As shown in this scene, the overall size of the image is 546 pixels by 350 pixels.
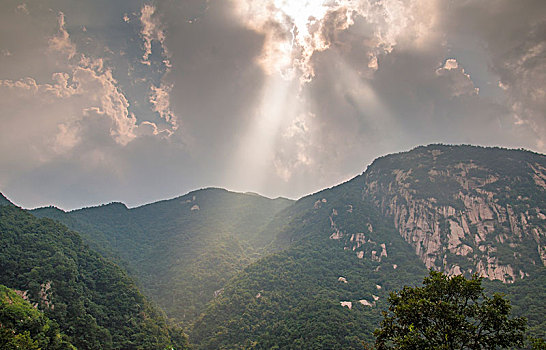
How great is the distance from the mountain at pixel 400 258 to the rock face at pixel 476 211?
461 mm

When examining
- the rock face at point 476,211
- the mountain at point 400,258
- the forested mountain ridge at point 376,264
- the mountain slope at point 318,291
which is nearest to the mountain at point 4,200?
the forested mountain ridge at point 376,264

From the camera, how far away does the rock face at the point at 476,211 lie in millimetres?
131625

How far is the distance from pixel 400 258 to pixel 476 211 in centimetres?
4761

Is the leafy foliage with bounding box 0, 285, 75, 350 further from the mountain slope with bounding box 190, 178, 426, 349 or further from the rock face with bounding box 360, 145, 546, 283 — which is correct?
the rock face with bounding box 360, 145, 546, 283

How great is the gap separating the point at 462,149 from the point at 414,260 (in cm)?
8954

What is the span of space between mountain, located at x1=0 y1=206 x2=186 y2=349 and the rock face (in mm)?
128282

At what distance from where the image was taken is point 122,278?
10575 cm

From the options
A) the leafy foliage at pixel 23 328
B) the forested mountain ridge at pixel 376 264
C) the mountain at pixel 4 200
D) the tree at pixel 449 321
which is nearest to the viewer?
the tree at pixel 449 321

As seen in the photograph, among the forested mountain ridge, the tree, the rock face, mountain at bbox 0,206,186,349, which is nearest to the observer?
the tree

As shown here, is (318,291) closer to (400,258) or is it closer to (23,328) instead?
(400,258)

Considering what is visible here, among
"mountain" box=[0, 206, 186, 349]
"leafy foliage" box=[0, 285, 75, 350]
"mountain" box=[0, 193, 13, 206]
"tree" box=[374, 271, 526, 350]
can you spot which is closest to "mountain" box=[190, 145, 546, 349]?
"mountain" box=[0, 206, 186, 349]

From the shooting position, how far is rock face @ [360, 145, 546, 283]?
5182 inches

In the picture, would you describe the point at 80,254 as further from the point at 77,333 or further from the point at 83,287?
the point at 77,333

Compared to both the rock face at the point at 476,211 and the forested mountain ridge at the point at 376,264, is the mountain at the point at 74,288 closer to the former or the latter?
the forested mountain ridge at the point at 376,264
